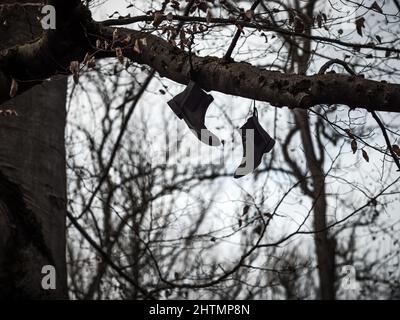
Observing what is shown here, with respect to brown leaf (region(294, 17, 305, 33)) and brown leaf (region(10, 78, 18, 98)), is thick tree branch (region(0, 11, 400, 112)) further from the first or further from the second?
brown leaf (region(294, 17, 305, 33))

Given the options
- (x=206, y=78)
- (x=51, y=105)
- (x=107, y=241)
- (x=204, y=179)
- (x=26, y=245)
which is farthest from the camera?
(x=204, y=179)

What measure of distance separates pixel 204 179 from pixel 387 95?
226 inches

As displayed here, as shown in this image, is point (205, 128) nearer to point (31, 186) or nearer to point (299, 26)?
point (299, 26)

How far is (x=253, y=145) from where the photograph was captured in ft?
10.9

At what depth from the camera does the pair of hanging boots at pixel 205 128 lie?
3.29m

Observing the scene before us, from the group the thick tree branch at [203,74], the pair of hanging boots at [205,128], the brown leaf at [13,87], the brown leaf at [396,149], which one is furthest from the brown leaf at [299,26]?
the brown leaf at [13,87]

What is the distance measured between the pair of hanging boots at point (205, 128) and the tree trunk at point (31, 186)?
1435mm

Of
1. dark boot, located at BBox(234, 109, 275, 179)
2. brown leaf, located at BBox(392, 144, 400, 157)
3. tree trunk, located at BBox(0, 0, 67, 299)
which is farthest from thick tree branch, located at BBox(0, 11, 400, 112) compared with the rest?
tree trunk, located at BBox(0, 0, 67, 299)

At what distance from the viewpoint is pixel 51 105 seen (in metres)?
4.68

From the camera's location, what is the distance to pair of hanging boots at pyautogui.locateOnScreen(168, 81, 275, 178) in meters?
3.29

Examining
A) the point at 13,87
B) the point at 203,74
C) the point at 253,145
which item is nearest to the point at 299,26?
the point at 203,74

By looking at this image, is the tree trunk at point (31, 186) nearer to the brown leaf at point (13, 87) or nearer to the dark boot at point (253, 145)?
the brown leaf at point (13, 87)
